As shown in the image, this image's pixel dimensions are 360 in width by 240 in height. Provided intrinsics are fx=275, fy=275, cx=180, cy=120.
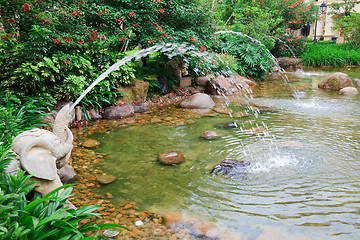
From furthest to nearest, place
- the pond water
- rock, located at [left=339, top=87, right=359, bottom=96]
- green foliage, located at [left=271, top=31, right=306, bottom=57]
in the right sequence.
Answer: green foliage, located at [left=271, top=31, right=306, bottom=57] < rock, located at [left=339, top=87, right=359, bottom=96] < the pond water

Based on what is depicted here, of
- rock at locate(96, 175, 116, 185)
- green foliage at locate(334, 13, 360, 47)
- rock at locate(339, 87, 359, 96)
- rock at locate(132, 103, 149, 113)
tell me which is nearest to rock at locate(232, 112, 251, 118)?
rock at locate(132, 103, 149, 113)

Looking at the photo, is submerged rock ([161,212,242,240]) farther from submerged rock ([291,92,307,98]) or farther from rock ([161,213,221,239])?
submerged rock ([291,92,307,98])

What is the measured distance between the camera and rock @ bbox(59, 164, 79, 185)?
427 cm

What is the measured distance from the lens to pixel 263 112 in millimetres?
8141

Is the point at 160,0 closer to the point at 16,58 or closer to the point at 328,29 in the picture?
the point at 16,58

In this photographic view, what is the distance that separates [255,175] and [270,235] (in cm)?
144

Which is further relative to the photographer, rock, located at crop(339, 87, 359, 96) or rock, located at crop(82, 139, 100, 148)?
rock, located at crop(339, 87, 359, 96)

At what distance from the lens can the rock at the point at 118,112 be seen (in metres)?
7.71

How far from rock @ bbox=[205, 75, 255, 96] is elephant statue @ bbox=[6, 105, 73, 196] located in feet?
27.4

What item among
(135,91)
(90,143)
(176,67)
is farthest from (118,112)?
(176,67)

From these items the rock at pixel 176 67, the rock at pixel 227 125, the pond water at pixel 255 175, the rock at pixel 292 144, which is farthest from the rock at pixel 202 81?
the rock at pixel 292 144

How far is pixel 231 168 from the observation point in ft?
14.9

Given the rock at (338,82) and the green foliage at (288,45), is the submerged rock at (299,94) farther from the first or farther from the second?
the green foliage at (288,45)

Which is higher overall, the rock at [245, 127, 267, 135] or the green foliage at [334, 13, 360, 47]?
the green foliage at [334, 13, 360, 47]
